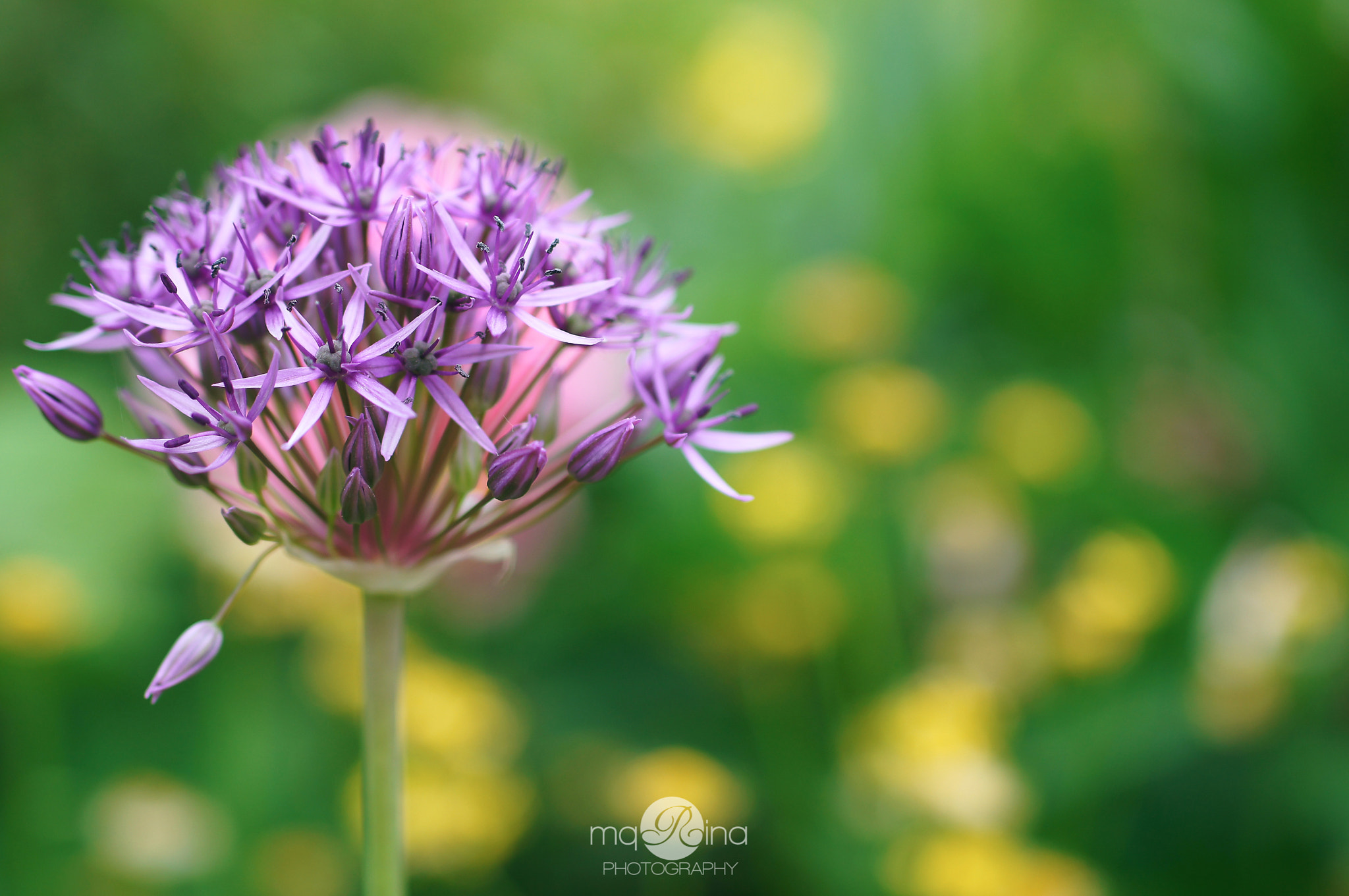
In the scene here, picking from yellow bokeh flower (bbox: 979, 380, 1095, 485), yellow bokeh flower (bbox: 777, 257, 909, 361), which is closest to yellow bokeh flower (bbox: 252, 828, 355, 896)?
yellow bokeh flower (bbox: 777, 257, 909, 361)

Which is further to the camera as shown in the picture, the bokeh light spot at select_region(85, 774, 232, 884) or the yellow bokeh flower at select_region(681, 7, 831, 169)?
the yellow bokeh flower at select_region(681, 7, 831, 169)

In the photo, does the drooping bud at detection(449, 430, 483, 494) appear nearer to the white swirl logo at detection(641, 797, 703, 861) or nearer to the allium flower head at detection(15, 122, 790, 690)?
the allium flower head at detection(15, 122, 790, 690)

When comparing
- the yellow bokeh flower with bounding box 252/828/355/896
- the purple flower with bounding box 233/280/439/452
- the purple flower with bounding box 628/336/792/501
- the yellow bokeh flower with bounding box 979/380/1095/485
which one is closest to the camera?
the purple flower with bounding box 233/280/439/452

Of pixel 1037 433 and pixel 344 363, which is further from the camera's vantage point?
pixel 1037 433

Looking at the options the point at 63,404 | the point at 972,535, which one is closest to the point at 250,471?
the point at 63,404

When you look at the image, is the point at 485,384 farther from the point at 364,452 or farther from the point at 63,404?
the point at 63,404

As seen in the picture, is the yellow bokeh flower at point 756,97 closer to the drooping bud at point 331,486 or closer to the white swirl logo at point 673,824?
the white swirl logo at point 673,824

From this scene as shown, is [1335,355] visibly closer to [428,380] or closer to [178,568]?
[428,380]
